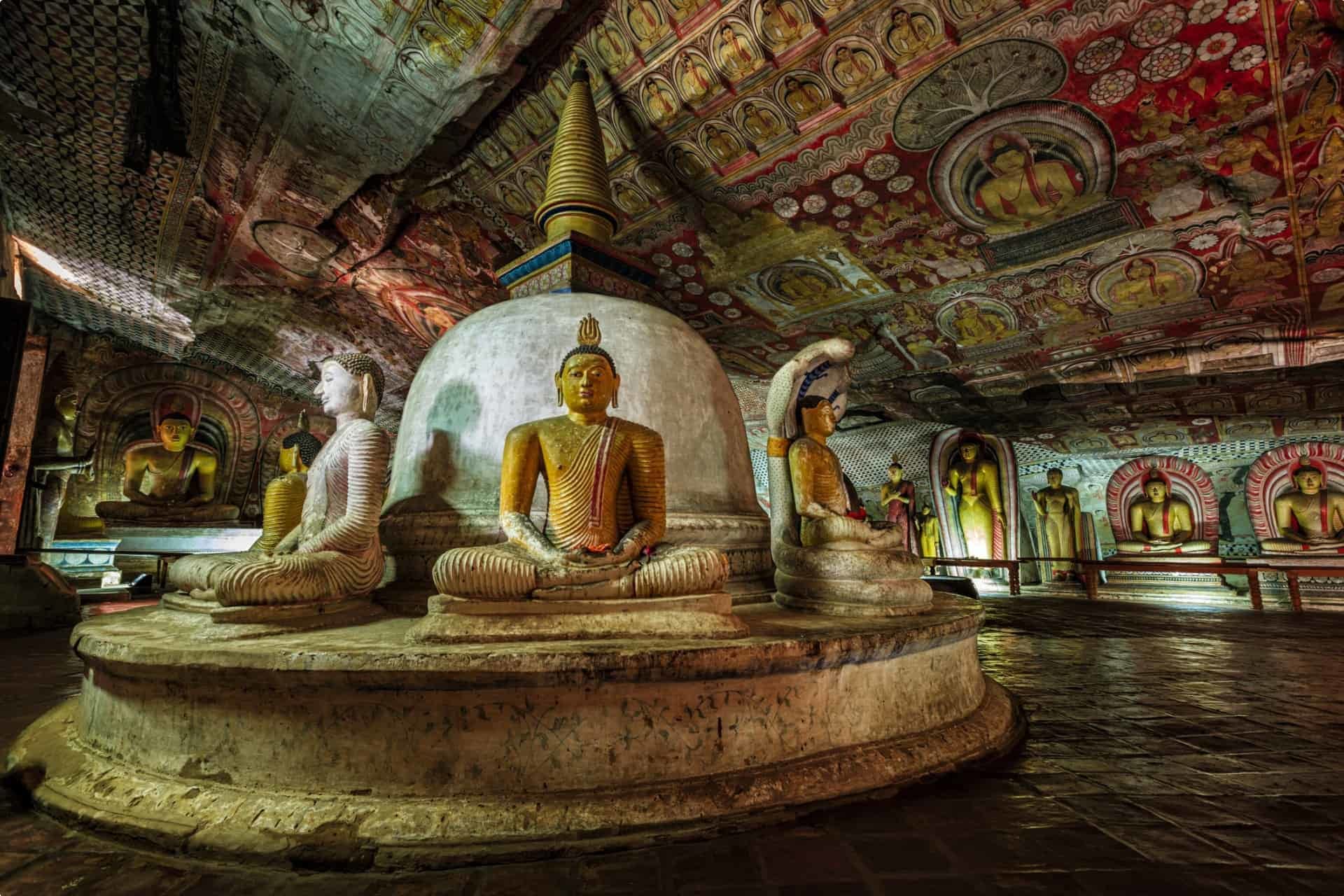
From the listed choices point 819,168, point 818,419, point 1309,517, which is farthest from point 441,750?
point 1309,517

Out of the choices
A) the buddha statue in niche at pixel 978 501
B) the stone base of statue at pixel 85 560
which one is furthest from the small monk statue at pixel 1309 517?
the stone base of statue at pixel 85 560

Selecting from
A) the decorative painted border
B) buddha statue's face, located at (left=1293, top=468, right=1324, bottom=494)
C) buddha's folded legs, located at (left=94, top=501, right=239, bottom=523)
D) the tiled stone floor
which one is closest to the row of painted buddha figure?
buddha statue's face, located at (left=1293, top=468, right=1324, bottom=494)

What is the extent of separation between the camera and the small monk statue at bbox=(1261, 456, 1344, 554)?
863 centimetres

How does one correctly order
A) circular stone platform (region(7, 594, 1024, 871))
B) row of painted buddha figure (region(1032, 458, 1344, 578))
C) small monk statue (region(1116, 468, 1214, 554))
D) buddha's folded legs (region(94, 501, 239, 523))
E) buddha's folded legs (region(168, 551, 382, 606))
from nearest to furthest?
circular stone platform (region(7, 594, 1024, 871)) → buddha's folded legs (region(168, 551, 382, 606)) → row of painted buddha figure (region(1032, 458, 1344, 578)) → small monk statue (region(1116, 468, 1214, 554)) → buddha's folded legs (region(94, 501, 239, 523))

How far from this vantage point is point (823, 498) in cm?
321

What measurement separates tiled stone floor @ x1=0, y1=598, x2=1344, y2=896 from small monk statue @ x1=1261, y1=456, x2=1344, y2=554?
28.2 ft

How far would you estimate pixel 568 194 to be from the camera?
414cm

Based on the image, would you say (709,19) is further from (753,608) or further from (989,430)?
(989,430)

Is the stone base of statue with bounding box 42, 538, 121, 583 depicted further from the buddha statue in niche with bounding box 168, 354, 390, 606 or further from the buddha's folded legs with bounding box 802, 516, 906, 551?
the buddha's folded legs with bounding box 802, 516, 906, 551

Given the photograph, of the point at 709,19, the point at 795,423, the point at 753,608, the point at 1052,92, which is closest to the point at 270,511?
the point at 753,608

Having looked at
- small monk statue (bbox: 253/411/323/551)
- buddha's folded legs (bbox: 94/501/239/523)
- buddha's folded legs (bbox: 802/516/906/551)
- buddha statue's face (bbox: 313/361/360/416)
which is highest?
buddha statue's face (bbox: 313/361/360/416)

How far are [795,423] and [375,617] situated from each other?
7.79ft

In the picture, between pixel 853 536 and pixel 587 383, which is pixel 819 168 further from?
pixel 587 383

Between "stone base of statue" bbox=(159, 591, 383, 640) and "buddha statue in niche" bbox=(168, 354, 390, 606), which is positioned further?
"buddha statue in niche" bbox=(168, 354, 390, 606)
